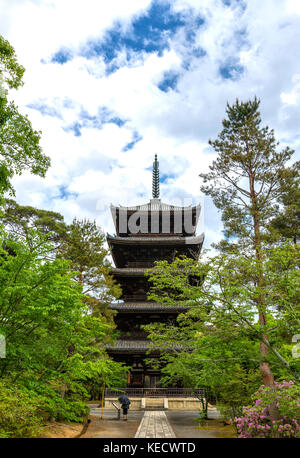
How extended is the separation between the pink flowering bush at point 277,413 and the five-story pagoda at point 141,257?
13.5 meters

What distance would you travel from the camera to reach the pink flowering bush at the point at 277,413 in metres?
6.96

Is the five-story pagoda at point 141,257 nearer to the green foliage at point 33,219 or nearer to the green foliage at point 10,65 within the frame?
the green foliage at point 33,219

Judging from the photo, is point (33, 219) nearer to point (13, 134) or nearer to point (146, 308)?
point (146, 308)

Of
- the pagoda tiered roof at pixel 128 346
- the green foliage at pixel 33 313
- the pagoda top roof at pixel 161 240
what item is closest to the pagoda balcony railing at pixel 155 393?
the pagoda tiered roof at pixel 128 346

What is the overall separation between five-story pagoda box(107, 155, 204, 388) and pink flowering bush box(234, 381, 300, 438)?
Answer: 532 inches

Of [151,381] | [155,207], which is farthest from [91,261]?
[155,207]

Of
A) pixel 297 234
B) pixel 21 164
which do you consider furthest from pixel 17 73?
pixel 297 234

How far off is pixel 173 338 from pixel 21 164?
7.18m

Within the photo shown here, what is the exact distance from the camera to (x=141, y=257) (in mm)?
28469

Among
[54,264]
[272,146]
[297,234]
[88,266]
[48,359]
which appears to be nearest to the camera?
[54,264]

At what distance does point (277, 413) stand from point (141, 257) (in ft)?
69.1
